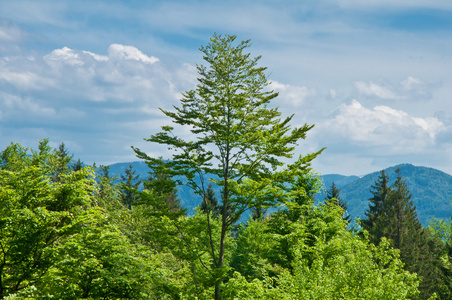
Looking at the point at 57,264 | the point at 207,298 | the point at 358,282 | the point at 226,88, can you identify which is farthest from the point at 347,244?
the point at 57,264

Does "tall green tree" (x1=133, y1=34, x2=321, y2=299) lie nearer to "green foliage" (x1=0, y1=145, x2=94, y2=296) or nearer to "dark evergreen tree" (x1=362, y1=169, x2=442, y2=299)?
"green foliage" (x1=0, y1=145, x2=94, y2=296)

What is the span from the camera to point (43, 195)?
16.7m

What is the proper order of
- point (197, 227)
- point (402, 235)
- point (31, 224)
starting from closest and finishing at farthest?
point (31, 224) < point (197, 227) < point (402, 235)

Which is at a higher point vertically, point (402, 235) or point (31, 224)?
point (31, 224)

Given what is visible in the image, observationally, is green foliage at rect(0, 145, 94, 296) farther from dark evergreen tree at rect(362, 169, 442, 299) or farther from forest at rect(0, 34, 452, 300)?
dark evergreen tree at rect(362, 169, 442, 299)

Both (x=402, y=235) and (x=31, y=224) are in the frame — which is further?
(x=402, y=235)

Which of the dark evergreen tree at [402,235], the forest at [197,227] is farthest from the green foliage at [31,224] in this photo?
the dark evergreen tree at [402,235]

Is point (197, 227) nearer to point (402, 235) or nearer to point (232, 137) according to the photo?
point (232, 137)

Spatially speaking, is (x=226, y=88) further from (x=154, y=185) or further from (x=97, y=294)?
(x=97, y=294)

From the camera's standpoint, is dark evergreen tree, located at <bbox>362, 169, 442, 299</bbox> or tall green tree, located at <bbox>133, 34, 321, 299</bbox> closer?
tall green tree, located at <bbox>133, 34, 321, 299</bbox>

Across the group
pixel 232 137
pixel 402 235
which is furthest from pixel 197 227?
pixel 402 235

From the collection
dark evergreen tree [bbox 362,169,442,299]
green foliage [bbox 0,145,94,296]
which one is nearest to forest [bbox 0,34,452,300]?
green foliage [bbox 0,145,94,296]

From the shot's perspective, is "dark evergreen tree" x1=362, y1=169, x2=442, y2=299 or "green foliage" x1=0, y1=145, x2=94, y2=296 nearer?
"green foliage" x1=0, y1=145, x2=94, y2=296

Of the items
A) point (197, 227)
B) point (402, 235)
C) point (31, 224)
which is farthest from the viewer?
point (402, 235)
